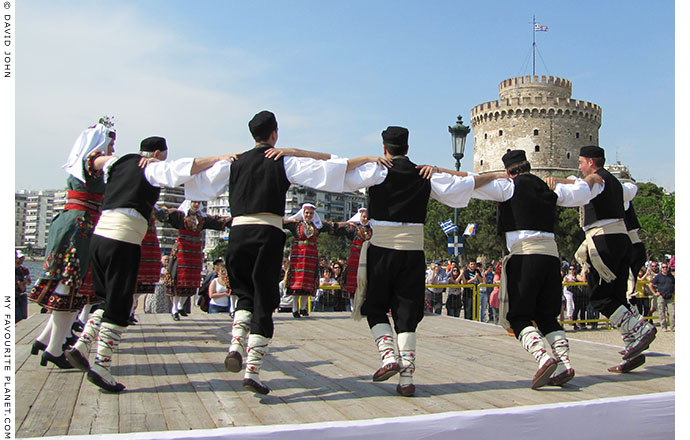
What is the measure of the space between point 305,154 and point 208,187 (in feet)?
2.65

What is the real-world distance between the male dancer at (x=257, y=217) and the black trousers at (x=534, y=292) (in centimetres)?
182

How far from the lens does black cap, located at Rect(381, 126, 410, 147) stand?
4.88 meters

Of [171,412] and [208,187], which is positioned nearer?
[171,412]

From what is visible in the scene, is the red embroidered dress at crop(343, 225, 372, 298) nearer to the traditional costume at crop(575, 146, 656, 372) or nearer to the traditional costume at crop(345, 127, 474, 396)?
the traditional costume at crop(575, 146, 656, 372)

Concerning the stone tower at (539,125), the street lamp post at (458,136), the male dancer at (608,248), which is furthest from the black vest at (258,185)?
the stone tower at (539,125)

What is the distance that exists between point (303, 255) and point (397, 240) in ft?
19.2

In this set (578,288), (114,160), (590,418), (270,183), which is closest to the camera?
(590,418)

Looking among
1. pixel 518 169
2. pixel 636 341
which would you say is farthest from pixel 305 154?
pixel 636 341

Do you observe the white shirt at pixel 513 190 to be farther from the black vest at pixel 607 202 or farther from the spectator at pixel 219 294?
the spectator at pixel 219 294

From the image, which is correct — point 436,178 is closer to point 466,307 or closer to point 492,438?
point 492,438

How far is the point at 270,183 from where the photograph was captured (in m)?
4.46

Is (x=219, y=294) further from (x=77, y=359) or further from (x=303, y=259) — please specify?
(x=77, y=359)

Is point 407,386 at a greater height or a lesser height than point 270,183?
lesser
